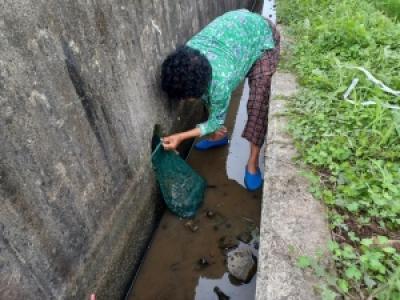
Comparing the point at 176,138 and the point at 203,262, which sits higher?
the point at 176,138

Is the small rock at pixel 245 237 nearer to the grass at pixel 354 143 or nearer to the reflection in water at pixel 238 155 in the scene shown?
the reflection in water at pixel 238 155

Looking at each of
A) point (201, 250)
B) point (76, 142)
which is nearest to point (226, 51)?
point (76, 142)

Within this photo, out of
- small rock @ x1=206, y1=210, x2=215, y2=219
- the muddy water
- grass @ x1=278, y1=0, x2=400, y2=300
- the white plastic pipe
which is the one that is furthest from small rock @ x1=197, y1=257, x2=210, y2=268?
the white plastic pipe

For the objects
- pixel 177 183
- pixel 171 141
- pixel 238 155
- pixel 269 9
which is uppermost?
pixel 171 141

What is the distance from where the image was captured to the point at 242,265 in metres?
2.69

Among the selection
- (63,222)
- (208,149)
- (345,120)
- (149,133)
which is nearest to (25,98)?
(63,222)

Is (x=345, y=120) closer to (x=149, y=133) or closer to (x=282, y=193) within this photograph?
(x=282, y=193)

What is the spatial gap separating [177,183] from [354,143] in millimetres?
1482

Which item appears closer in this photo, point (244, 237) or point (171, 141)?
point (171, 141)

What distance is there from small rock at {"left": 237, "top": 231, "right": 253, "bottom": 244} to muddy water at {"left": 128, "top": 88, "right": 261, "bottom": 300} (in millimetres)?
34

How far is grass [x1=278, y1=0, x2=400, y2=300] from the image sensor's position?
148 cm

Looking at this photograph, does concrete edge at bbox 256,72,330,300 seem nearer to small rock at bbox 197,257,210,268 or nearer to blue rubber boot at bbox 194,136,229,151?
small rock at bbox 197,257,210,268

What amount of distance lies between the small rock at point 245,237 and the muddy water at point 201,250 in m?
0.03

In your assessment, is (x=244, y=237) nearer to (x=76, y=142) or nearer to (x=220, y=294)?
(x=220, y=294)
